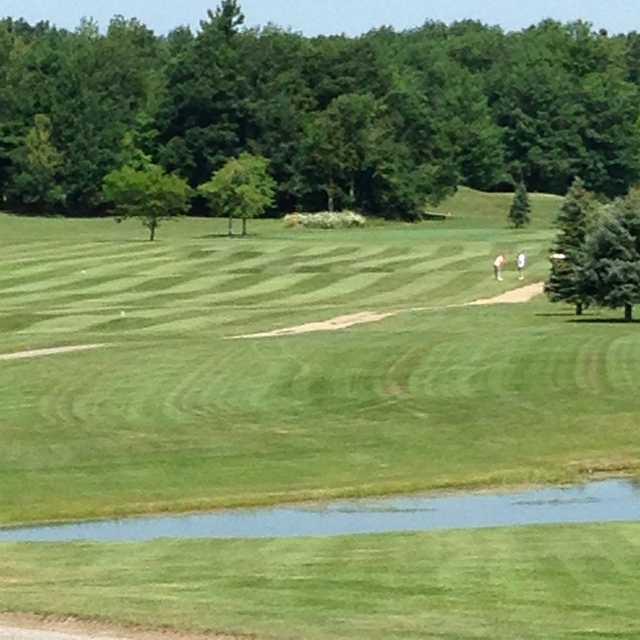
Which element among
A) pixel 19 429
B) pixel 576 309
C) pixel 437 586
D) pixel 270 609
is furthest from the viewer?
pixel 576 309

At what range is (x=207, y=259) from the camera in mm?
85750

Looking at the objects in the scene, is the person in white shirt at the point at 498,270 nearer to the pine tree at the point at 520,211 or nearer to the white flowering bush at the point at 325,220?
Result: the white flowering bush at the point at 325,220

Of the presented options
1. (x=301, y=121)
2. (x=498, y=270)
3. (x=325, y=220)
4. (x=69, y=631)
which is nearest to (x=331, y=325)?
(x=498, y=270)

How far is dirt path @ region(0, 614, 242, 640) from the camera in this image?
548 inches

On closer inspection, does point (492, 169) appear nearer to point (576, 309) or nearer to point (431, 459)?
point (576, 309)

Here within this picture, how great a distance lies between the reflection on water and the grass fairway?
3.34 feet

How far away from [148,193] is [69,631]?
3563 inches

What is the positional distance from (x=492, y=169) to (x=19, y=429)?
11809cm

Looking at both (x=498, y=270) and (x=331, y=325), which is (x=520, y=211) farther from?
(x=331, y=325)

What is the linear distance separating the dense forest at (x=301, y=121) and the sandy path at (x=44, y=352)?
85.7 metres

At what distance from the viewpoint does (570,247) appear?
56.9 metres

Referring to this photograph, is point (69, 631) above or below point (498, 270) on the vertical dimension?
above

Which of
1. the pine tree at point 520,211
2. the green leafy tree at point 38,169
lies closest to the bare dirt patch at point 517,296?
the pine tree at point 520,211

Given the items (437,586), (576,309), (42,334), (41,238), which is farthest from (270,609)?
(41,238)
